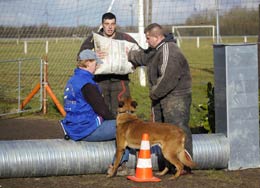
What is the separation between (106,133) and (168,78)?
102 centimetres

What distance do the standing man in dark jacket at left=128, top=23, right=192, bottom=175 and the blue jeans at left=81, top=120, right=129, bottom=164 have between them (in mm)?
617

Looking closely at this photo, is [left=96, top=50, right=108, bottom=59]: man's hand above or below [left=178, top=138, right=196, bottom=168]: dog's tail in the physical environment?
above

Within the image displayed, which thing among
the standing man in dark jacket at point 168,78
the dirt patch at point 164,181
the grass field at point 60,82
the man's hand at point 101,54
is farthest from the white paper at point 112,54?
the grass field at point 60,82

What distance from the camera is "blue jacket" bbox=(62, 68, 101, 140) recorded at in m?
7.14

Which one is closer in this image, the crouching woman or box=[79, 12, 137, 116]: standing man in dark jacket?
the crouching woman

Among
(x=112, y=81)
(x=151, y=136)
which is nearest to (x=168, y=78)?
(x=151, y=136)

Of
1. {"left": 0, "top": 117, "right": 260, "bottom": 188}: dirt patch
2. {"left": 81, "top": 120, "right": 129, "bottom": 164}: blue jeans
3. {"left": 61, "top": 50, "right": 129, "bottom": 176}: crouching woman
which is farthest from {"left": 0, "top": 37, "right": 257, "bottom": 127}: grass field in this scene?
{"left": 61, "top": 50, "right": 129, "bottom": 176}: crouching woman

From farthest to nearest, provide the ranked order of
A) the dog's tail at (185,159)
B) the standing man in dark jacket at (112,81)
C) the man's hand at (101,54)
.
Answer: the standing man in dark jacket at (112,81) < the man's hand at (101,54) < the dog's tail at (185,159)

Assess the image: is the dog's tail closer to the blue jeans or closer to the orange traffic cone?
the orange traffic cone

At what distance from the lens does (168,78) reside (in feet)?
23.5

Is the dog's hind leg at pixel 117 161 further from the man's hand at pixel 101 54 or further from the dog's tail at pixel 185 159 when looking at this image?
the man's hand at pixel 101 54

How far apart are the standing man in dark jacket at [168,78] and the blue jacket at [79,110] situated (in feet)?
2.57

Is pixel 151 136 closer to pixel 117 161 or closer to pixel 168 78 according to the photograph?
pixel 117 161

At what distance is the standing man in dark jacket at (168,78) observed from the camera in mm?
7180
